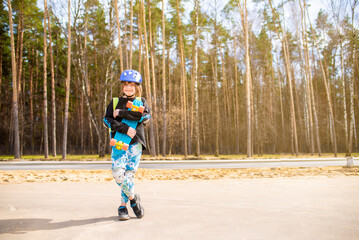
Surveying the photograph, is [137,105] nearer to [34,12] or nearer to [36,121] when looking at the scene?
[34,12]

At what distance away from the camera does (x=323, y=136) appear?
133 ft

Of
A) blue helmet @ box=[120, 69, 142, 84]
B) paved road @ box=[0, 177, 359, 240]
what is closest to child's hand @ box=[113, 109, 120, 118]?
blue helmet @ box=[120, 69, 142, 84]

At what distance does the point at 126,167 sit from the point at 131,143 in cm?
32

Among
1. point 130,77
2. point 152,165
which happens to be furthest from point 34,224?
point 152,165

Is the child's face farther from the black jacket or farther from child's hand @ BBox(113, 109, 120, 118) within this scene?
child's hand @ BBox(113, 109, 120, 118)

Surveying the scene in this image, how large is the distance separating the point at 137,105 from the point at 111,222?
1.46 m

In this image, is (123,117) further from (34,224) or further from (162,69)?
(162,69)

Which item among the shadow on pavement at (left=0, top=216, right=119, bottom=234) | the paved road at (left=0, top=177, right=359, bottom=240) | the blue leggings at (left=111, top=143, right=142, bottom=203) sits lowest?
the paved road at (left=0, top=177, right=359, bottom=240)

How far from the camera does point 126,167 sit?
380 cm

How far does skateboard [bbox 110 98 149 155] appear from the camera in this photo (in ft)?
11.7

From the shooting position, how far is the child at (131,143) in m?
3.64

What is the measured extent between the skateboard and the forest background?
57.1 feet

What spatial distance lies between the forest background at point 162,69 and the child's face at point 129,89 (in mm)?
17223

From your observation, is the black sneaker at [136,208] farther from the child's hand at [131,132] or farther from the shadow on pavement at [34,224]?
the child's hand at [131,132]
